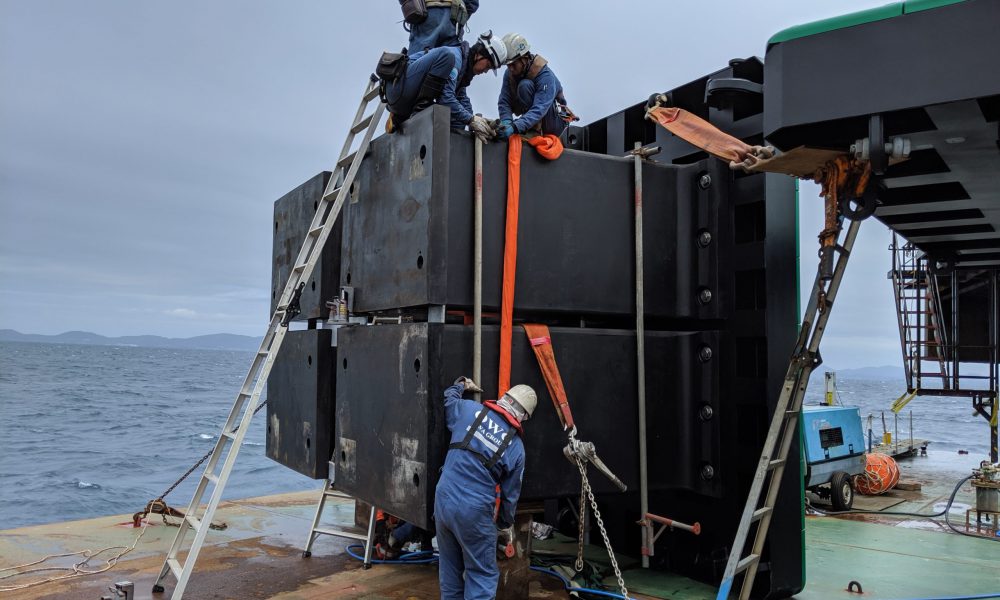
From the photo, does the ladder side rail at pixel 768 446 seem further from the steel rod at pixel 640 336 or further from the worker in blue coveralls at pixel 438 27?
the worker in blue coveralls at pixel 438 27

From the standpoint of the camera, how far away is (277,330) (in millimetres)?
5621

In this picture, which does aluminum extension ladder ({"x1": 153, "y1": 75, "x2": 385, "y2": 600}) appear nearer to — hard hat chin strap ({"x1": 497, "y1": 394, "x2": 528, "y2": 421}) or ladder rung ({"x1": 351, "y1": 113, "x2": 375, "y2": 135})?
ladder rung ({"x1": 351, "y1": 113, "x2": 375, "y2": 135})

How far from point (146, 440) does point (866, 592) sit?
3080 cm

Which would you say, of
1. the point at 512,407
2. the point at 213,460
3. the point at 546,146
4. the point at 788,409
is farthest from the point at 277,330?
the point at 788,409

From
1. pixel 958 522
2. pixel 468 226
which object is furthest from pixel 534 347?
pixel 958 522

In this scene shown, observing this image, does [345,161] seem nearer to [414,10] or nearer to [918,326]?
[414,10]

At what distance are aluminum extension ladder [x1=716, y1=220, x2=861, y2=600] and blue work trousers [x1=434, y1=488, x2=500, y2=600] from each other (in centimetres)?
147

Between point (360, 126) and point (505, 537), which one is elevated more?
point (360, 126)

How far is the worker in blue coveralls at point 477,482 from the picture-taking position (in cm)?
441

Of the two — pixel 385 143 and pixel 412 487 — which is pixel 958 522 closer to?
pixel 412 487

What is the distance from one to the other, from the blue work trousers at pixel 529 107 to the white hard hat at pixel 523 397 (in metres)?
2.20

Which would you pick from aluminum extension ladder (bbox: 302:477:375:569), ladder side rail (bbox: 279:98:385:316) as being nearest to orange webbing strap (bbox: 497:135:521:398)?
ladder side rail (bbox: 279:98:385:316)

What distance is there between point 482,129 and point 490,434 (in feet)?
6.05

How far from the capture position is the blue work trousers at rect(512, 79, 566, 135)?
5852 millimetres
